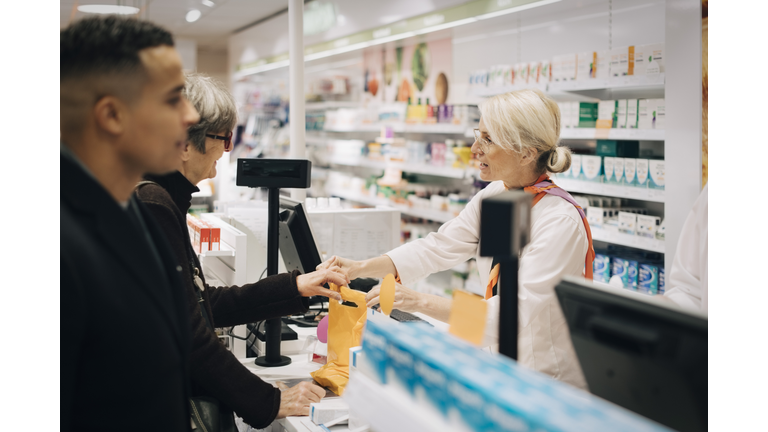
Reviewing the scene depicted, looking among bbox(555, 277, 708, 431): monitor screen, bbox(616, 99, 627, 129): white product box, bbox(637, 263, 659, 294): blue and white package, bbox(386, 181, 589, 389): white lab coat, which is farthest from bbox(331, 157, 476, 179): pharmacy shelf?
bbox(555, 277, 708, 431): monitor screen

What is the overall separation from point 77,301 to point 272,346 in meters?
1.46

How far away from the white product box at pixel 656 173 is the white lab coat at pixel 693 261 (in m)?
2.06

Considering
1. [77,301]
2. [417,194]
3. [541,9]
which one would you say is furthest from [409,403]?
[417,194]

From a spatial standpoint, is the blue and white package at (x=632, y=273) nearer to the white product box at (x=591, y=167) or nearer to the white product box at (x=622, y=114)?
the white product box at (x=591, y=167)

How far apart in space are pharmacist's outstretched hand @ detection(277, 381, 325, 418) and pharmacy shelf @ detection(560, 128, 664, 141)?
2669mm

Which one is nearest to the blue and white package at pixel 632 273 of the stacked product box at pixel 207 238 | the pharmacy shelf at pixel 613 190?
the pharmacy shelf at pixel 613 190

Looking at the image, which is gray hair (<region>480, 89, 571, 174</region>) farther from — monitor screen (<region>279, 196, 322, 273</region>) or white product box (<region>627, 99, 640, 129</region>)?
white product box (<region>627, 99, 640, 129</region>)

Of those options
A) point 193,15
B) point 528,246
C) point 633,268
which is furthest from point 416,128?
point 193,15

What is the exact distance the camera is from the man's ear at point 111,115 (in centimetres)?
89

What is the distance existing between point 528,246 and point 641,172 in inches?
79.1

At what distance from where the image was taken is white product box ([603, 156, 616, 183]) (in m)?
3.81

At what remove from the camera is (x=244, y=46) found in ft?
35.2

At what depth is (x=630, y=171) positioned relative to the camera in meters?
3.70

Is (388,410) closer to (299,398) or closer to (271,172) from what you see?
(299,398)
